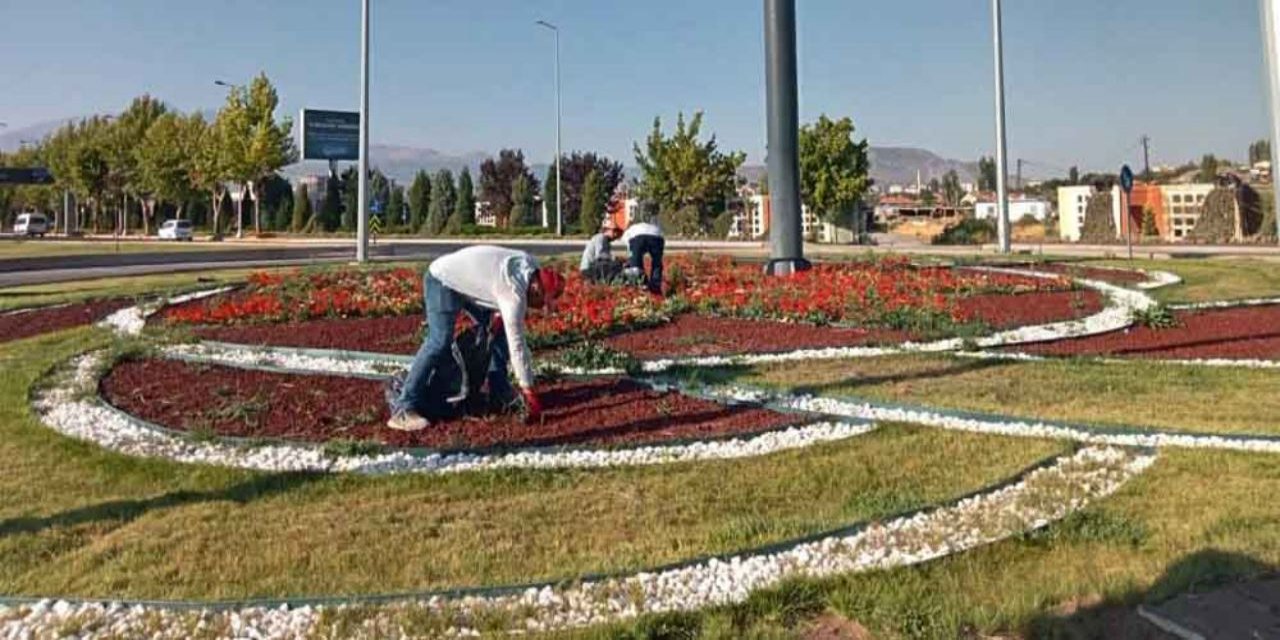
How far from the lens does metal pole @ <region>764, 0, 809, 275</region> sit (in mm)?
15484

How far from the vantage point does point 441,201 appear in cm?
6334

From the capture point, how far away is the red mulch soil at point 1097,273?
53.7 feet

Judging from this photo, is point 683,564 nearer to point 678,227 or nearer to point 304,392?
point 304,392

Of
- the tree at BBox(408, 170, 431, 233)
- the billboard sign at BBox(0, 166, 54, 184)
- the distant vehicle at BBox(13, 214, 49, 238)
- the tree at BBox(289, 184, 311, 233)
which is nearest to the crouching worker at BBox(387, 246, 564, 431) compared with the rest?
the tree at BBox(408, 170, 431, 233)

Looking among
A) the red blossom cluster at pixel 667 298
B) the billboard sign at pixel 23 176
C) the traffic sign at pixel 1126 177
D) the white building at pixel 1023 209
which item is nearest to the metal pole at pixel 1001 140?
the traffic sign at pixel 1126 177

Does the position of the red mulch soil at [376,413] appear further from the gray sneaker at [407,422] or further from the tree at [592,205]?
the tree at [592,205]

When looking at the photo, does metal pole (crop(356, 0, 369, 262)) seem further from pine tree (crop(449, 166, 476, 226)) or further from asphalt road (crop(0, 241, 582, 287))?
pine tree (crop(449, 166, 476, 226))

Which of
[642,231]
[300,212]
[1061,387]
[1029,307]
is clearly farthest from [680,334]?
[300,212]

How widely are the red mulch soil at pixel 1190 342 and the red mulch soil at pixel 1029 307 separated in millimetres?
996

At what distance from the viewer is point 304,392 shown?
285 inches

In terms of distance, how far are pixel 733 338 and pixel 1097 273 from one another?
35.7ft

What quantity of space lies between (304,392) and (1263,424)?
22.1 feet

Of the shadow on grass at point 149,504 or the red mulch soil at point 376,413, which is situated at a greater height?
the red mulch soil at point 376,413

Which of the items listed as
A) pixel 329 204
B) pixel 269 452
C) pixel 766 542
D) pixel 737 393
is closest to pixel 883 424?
pixel 737 393
